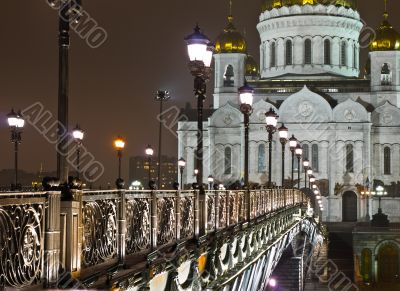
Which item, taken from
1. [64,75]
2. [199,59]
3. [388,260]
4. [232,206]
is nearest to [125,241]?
[64,75]

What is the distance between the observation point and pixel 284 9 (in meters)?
95.4

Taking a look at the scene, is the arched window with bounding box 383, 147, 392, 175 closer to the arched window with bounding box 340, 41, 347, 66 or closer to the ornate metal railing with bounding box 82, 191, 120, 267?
the arched window with bounding box 340, 41, 347, 66

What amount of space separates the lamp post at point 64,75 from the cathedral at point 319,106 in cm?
7638

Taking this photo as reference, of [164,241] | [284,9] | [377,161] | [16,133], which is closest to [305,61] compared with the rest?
[284,9]

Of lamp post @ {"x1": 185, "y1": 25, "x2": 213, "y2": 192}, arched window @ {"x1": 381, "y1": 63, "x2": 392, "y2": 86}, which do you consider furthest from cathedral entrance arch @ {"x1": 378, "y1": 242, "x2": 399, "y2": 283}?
lamp post @ {"x1": 185, "y1": 25, "x2": 213, "y2": 192}

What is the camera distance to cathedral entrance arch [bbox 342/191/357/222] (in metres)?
90.6

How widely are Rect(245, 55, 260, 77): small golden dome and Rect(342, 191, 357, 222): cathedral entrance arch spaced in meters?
19.7

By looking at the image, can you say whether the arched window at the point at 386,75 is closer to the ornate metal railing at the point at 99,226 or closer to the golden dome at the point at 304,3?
the golden dome at the point at 304,3

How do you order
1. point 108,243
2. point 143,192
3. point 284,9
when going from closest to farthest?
point 108,243, point 143,192, point 284,9

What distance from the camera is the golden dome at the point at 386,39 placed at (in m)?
93.6

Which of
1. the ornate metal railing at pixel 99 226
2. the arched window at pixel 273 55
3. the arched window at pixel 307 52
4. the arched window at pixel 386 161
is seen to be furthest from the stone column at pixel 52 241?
the arched window at pixel 273 55

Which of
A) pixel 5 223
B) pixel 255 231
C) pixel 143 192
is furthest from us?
pixel 255 231

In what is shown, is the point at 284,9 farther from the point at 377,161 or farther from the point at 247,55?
the point at 377,161

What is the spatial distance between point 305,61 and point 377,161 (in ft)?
43.9
